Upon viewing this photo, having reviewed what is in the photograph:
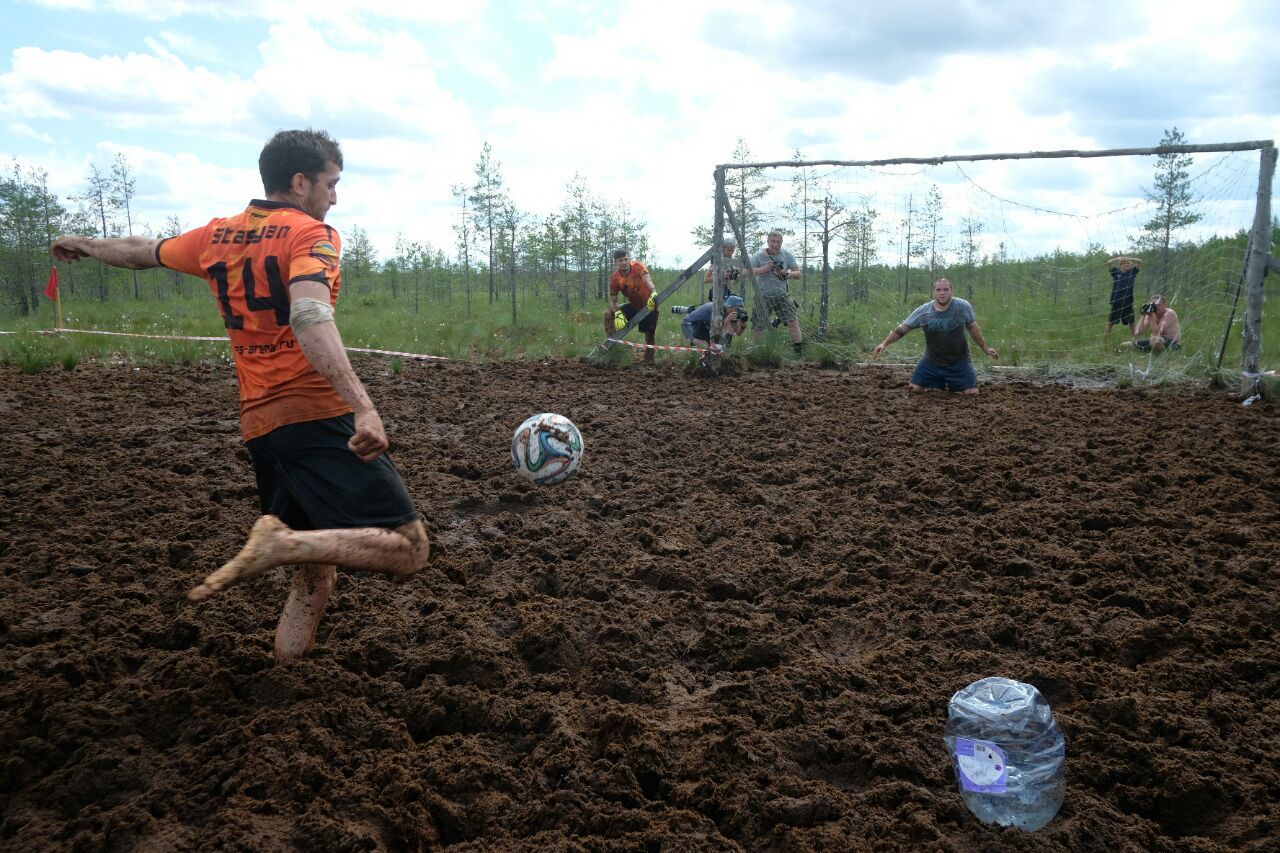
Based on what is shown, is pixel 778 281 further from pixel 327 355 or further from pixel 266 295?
pixel 327 355

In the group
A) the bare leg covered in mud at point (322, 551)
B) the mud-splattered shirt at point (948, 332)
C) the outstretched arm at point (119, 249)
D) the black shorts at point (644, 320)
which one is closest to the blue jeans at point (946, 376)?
the mud-splattered shirt at point (948, 332)

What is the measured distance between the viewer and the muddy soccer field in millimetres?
2725

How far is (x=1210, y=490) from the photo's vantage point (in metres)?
5.98

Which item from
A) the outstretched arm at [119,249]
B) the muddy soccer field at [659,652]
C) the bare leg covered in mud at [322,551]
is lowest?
the muddy soccer field at [659,652]

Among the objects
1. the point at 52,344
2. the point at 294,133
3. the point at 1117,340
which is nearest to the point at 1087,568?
the point at 294,133

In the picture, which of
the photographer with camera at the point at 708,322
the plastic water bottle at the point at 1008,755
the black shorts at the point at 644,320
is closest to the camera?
the plastic water bottle at the point at 1008,755

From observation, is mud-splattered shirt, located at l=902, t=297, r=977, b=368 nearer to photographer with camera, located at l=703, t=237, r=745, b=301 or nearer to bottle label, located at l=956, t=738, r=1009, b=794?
photographer with camera, located at l=703, t=237, r=745, b=301

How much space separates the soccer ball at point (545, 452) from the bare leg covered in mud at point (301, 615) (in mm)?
1567

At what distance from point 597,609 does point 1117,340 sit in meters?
11.4

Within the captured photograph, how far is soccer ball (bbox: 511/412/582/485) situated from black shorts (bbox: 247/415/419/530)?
174 cm

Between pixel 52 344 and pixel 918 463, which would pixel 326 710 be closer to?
pixel 918 463

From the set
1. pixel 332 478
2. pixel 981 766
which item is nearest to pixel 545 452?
pixel 332 478

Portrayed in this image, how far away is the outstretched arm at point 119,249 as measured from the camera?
139 inches

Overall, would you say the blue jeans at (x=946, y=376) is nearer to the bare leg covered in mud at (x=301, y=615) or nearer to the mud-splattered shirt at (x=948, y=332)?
the mud-splattered shirt at (x=948, y=332)
